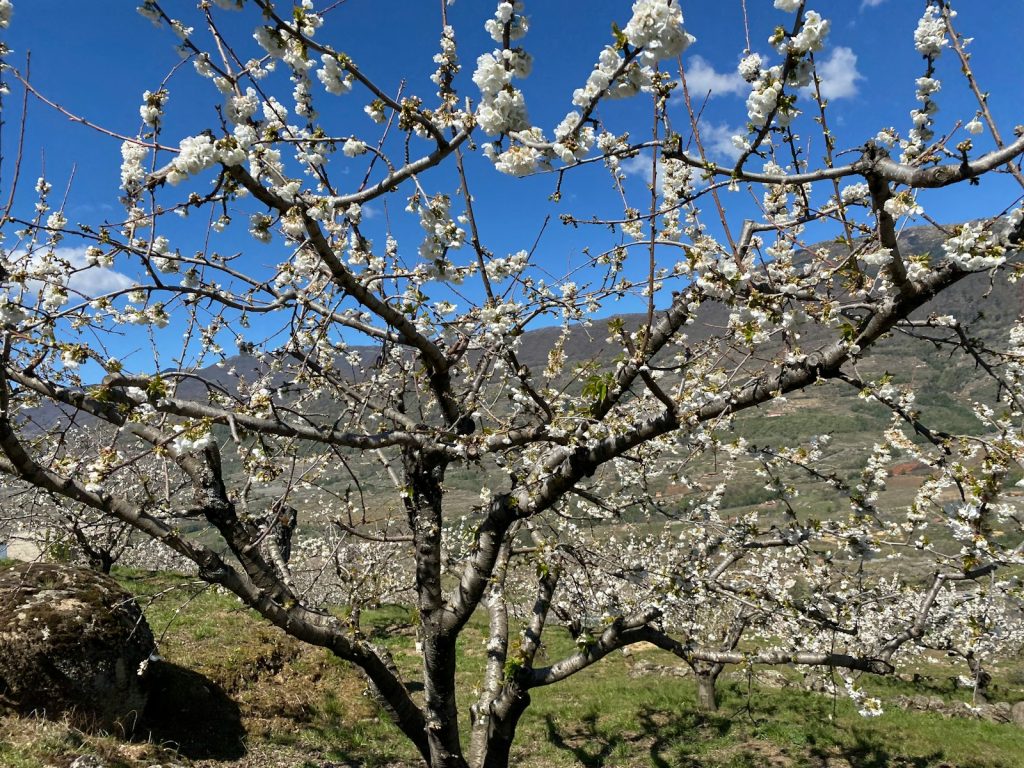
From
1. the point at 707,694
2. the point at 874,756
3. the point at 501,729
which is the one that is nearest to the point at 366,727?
the point at 501,729

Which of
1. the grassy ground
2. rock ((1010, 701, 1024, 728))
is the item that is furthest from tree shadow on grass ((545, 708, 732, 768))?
rock ((1010, 701, 1024, 728))

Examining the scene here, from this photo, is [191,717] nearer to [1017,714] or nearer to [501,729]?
[501,729]

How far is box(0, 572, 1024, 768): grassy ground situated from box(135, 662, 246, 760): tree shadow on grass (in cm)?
2

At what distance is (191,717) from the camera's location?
825 centimetres

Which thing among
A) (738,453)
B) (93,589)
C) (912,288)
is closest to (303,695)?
(93,589)

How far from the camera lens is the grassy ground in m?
7.60

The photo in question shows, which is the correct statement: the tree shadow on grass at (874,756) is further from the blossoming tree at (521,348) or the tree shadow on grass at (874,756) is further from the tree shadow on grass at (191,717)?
the tree shadow on grass at (191,717)

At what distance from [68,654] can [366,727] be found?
14.9 feet

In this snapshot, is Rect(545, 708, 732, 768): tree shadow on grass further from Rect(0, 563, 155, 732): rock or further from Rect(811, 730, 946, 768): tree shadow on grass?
Rect(0, 563, 155, 732): rock

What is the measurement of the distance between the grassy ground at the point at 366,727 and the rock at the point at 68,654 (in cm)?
36

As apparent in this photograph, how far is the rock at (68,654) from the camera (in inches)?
264

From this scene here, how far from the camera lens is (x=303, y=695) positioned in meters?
9.83

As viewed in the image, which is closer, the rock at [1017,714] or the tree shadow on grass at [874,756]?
the tree shadow on grass at [874,756]

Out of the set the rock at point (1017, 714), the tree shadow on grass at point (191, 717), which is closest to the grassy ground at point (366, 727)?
the tree shadow on grass at point (191, 717)
